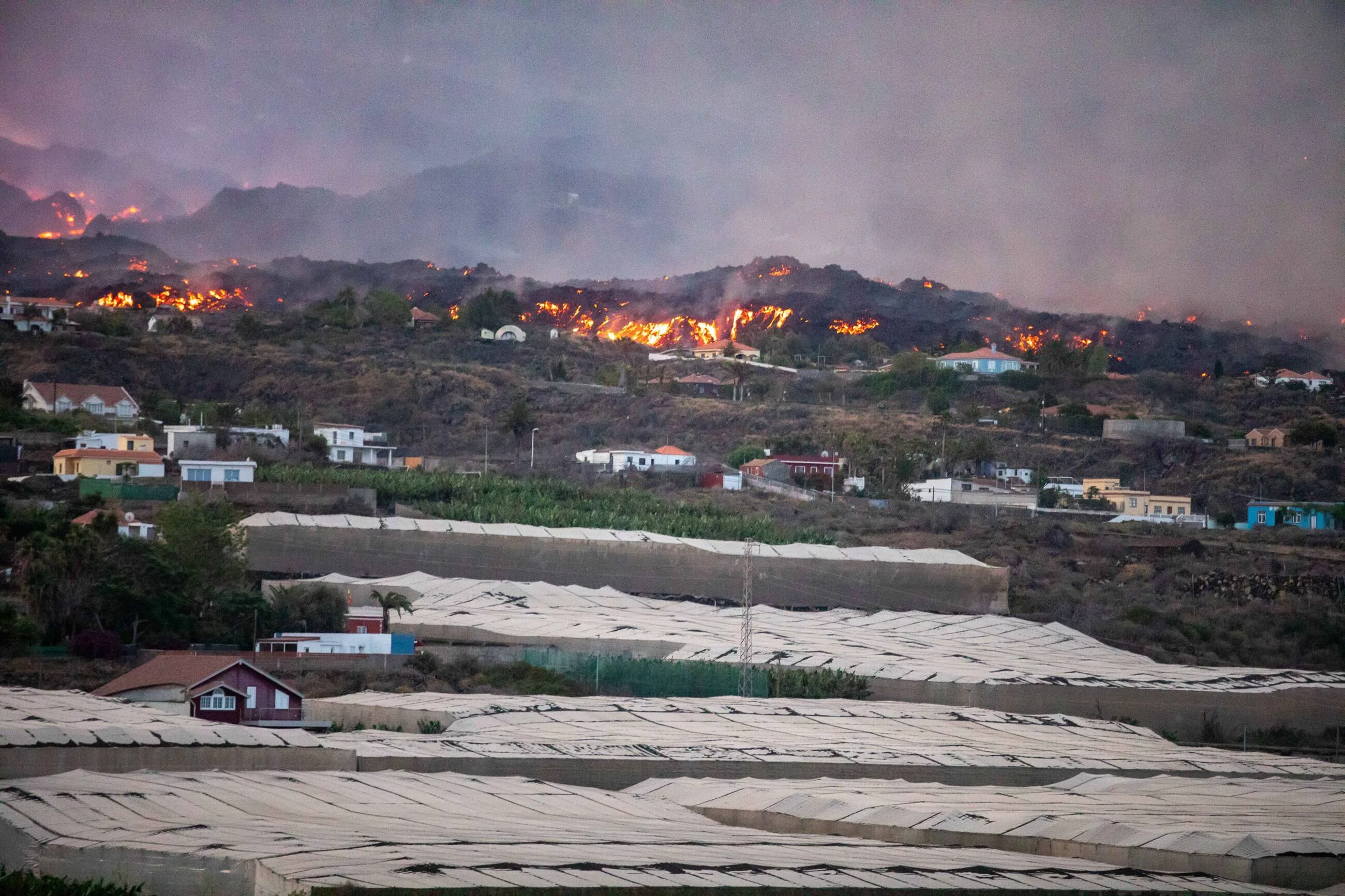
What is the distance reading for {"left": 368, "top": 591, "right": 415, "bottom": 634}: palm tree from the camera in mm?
27281

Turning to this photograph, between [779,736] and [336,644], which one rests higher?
[336,644]

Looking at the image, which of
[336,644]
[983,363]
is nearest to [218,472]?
[336,644]

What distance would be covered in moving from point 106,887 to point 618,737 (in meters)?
9.21

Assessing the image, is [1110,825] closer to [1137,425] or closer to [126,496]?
[126,496]

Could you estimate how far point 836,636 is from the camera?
101 feet

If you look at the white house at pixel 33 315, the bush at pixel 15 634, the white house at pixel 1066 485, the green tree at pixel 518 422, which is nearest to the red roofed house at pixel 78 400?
the white house at pixel 33 315

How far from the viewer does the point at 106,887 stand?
10.9m

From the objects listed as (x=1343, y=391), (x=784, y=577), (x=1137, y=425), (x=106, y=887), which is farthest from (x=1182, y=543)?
(x=106, y=887)

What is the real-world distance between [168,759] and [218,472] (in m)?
25.6

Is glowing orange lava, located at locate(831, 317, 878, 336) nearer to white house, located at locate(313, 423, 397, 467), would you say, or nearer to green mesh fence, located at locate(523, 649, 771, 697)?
white house, located at locate(313, 423, 397, 467)

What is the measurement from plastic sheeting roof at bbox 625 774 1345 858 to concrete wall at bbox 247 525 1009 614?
17316mm

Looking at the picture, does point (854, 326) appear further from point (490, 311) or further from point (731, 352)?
point (490, 311)

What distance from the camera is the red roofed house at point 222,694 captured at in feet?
66.9

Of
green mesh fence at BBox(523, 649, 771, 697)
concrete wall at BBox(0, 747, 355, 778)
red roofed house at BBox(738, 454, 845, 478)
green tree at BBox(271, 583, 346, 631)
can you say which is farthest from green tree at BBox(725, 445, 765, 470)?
concrete wall at BBox(0, 747, 355, 778)
